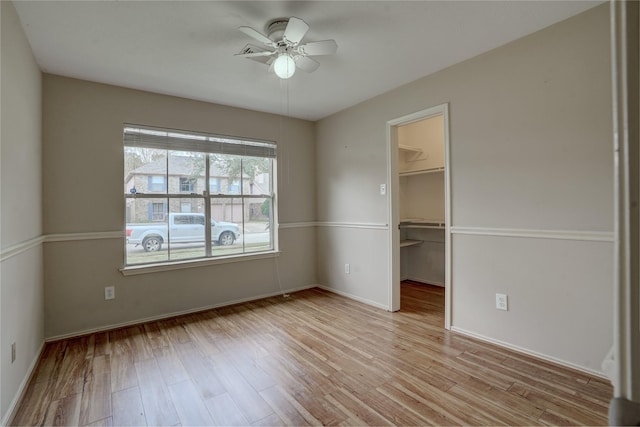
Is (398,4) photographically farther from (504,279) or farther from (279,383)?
(279,383)

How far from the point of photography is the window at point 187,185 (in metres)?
3.54

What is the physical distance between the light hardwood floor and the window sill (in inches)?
22.8

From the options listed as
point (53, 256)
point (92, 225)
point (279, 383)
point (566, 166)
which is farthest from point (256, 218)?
point (566, 166)

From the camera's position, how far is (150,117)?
330 cm

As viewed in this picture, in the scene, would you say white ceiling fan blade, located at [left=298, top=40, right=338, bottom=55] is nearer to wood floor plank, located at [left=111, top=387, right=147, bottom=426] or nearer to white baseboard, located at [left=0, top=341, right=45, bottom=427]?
wood floor plank, located at [left=111, top=387, right=147, bottom=426]

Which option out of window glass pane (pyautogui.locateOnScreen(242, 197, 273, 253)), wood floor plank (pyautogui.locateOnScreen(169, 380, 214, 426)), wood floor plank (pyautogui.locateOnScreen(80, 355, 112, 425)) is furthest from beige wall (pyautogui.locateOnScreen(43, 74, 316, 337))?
wood floor plank (pyautogui.locateOnScreen(169, 380, 214, 426))

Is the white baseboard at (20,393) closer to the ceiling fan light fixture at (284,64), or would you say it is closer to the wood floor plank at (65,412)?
the wood floor plank at (65,412)

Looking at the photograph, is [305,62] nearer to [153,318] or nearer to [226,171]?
[226,171]

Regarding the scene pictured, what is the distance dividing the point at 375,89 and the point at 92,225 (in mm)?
3244

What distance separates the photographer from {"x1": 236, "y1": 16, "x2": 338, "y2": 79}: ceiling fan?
204cm

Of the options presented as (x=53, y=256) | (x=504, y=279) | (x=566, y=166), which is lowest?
(x=504, y=279)

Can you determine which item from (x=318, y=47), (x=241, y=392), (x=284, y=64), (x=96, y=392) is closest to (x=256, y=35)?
(x=284, y=64)

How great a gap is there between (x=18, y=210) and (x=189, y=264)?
1.68m

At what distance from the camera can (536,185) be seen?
2346 millimetres
